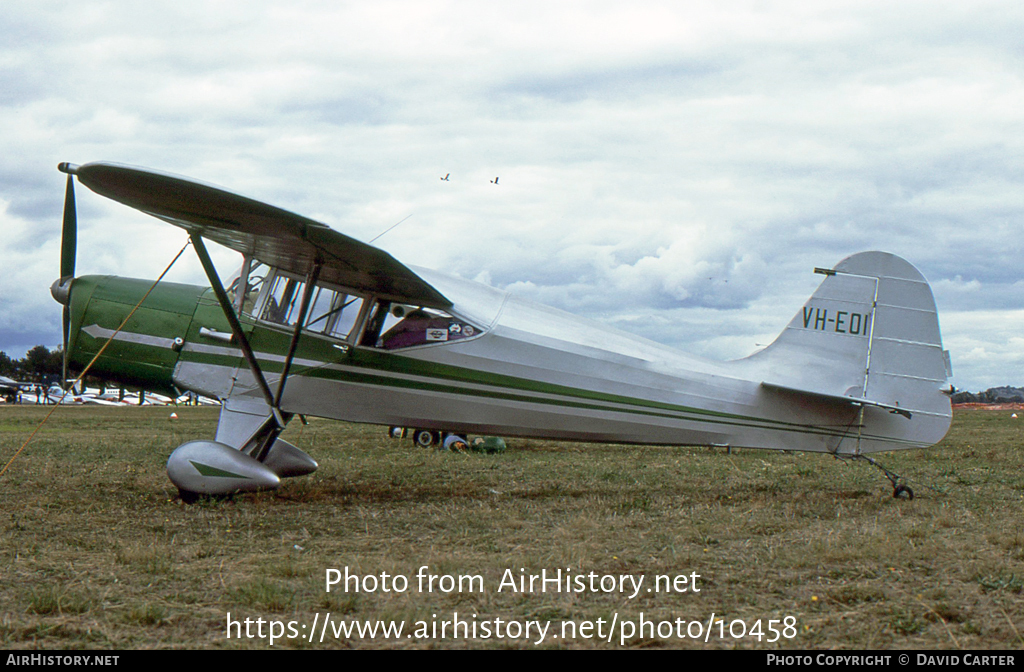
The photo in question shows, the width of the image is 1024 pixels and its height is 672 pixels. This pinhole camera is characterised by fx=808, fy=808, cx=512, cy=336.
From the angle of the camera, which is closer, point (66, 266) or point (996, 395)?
point (66, 266)

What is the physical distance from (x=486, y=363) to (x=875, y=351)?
4043 mm

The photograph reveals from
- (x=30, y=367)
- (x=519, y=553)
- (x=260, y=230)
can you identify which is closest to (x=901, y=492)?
(x=519, y=553)

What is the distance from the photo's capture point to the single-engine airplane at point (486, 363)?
26.2ft

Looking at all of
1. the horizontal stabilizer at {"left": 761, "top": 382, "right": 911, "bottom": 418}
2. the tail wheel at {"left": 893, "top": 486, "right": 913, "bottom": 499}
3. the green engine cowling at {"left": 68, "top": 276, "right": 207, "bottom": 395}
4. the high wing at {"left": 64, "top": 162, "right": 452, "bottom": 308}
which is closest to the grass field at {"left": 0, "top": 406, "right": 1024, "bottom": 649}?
the tail wheel at {"left": 893, "top": 486, "right": 913, "bottom": 499}

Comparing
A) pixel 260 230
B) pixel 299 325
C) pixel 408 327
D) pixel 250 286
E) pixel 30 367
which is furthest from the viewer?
pixel 30 367

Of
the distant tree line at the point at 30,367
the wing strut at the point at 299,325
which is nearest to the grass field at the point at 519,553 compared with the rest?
the wing strut at the point at 299,325

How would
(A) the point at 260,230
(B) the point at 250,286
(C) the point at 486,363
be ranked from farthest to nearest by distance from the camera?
(B) the point at 250,286, (C) the point at 486,363, (A) the point at 260,230

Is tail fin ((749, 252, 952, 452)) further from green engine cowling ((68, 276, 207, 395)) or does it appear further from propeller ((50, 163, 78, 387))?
propeller ((50, 163, 78, 387))

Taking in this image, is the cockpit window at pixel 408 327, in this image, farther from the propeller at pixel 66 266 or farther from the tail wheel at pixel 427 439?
the tail wheel at pixel 427 439

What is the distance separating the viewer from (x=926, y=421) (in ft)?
27.0

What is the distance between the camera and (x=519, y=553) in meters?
5.38

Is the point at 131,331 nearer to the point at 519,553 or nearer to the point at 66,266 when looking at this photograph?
the point at 66,266
